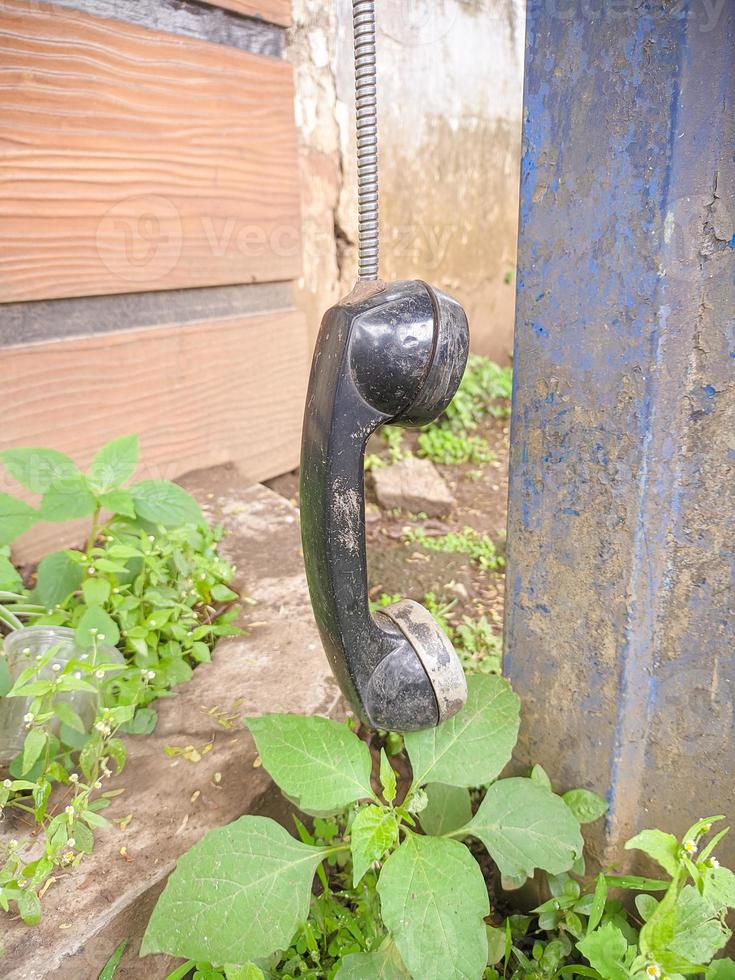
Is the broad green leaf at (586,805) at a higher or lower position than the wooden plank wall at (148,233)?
lower

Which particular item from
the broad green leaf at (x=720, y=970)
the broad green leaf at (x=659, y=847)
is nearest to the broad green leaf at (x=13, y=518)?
the broad green leaf at (x=659, y=847)

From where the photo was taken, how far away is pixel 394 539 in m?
2.15

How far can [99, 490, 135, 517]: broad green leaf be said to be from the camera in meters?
1.13

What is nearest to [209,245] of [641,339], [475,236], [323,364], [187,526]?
[187,526]

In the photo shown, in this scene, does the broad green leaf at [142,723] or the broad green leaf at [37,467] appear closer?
the broad green leaf at [142,723]

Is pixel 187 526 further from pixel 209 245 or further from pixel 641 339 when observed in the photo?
pixel 641 339

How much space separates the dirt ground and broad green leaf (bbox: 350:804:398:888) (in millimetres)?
955

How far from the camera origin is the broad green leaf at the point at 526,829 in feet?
2.60

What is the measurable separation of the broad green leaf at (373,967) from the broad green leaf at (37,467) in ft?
2.67

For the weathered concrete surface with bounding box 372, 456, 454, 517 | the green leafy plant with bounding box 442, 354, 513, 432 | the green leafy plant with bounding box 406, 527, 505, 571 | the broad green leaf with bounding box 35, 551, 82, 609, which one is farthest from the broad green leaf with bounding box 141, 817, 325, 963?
the green leafy plant with bounding box 442, 354, 513, 432

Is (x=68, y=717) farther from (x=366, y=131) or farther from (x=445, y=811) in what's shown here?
(x=366, y=131)

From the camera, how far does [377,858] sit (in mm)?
737

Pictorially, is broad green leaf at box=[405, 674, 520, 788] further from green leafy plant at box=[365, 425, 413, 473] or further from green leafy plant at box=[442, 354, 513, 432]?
green leafy plant at box=[442, 354, 513, 432]

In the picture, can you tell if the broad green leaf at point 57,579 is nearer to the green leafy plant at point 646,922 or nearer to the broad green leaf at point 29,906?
the broad green leaf at point 29,906
